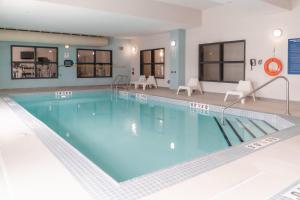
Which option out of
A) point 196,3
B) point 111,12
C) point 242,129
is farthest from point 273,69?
point 111,12

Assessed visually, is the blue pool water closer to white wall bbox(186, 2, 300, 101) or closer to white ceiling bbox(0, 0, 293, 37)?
white wall bbox(186, 2, 300, 101)

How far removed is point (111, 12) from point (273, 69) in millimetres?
4692

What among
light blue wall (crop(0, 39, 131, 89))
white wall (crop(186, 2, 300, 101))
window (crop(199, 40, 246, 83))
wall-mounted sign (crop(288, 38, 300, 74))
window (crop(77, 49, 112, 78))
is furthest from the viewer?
window (crop(77, 49, 112, 78))

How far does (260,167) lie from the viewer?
2.54 m

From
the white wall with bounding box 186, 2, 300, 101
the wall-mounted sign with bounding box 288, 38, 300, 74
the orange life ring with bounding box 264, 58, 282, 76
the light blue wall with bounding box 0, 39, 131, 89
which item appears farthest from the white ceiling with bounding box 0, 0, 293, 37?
the light blue wall with bounding box 0, 39, 131, 89

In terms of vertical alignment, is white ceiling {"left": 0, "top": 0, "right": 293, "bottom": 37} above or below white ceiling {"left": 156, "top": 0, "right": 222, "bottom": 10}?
below

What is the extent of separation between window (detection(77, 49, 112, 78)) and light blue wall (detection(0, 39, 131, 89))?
241 millimetres

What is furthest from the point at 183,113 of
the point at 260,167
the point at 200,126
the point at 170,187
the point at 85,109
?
the point at 170,187

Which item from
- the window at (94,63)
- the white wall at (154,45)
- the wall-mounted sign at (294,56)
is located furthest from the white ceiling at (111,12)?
the window at (94,63)

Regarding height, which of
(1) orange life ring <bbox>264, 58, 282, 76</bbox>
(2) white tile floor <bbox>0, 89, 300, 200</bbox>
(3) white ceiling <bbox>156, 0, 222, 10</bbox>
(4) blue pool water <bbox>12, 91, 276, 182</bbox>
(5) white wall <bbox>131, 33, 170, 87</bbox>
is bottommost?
(4) blue pool water <bbox>12, 91, 276, 182</bbox>

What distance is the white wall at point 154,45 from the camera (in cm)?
1119

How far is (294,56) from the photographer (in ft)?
22.8

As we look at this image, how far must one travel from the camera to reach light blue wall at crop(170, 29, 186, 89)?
997 cm

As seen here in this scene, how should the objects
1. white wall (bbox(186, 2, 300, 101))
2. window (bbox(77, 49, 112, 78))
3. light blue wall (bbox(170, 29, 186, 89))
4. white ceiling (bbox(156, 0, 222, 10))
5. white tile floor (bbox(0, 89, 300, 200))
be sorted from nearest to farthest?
white tile floor (bbox(0, 89, 300, 200)) → white wall (bbox(186, 2, 300, 101)) → white ceiling (bbox(156, 0, 222, 10)) → light blue wall (bbox(170, 29, 186, 89)) → window (bbox(77, 49, 112, 78))
